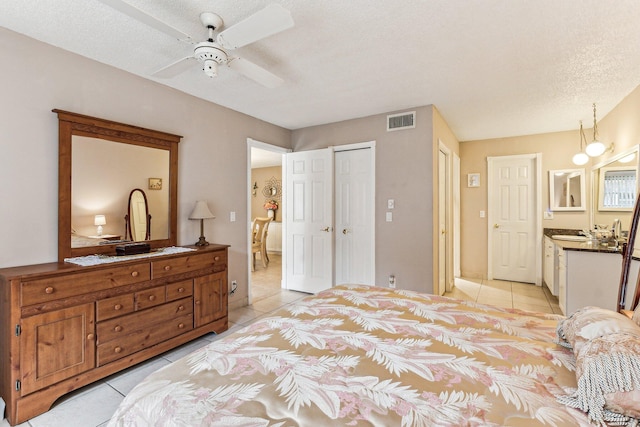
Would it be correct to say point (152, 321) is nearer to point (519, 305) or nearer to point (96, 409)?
point (96, 409)

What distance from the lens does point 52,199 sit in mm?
2195

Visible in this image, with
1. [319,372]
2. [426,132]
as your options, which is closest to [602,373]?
[319,372]

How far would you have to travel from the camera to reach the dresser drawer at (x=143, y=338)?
2.09 m

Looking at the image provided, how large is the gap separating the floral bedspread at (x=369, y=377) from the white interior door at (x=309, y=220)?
2657 millimetres

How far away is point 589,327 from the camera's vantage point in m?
1.09

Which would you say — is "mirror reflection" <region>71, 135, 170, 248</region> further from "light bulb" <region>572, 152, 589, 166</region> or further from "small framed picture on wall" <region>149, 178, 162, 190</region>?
"light bulb" <region>572, 152, 589, 166</region>

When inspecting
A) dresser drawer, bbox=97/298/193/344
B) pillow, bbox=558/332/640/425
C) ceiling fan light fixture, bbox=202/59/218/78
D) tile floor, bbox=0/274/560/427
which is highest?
ceiling fan light fixture, bbox=202/59/218/78

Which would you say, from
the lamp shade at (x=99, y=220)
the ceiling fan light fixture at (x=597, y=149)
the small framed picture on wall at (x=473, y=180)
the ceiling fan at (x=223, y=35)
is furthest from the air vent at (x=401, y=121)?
the lamp shade at (x=99, y=220)

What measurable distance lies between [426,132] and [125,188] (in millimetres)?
3253

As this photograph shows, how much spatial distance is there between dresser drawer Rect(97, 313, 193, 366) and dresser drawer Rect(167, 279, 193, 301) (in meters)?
0.19

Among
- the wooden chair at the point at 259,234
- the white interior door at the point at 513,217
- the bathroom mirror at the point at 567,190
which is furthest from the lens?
the wooden chair at the point at 259,234

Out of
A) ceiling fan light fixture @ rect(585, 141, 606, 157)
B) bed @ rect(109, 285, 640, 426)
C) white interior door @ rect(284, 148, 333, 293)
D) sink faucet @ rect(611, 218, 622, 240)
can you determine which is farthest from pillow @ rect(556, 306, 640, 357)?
ceiling fan light fixture @ rect(585, 141, 606, 157)

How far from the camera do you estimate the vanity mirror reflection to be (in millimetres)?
2953

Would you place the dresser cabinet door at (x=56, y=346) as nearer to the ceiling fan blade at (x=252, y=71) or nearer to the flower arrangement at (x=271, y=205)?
the ceiling fan blade at (x=252, y=71)
